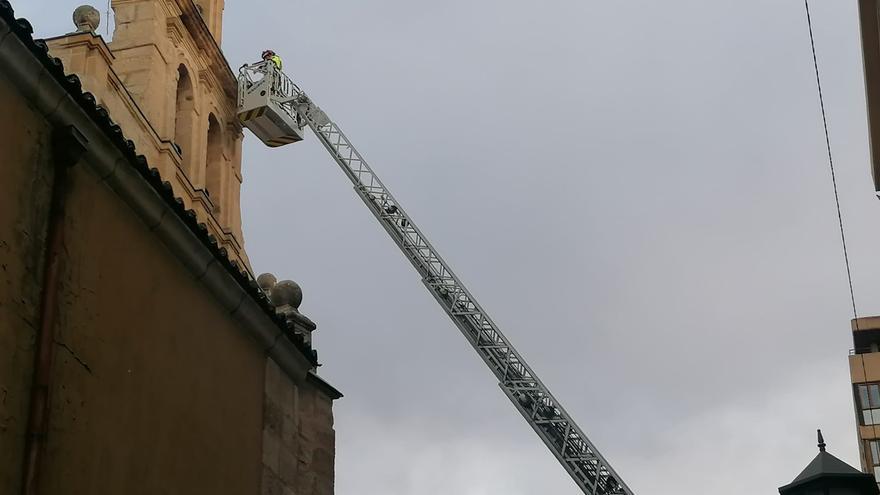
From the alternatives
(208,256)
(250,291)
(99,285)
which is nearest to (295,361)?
(250,291)

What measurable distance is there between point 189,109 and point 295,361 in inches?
632

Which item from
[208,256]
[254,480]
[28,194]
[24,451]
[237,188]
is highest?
[237,188]

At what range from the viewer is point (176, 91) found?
26984mm

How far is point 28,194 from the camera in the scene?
8516 mm

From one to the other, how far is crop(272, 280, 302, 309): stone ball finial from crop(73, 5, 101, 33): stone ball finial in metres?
11.5

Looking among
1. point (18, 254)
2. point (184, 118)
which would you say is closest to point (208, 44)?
point (184, 118)

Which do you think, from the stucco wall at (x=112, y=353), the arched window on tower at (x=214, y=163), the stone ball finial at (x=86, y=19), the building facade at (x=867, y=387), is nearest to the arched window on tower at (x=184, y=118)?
the arched window on tower at (x=214, y=163)

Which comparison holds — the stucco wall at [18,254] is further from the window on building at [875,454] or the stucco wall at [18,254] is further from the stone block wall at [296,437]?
the window on building at [875,454]

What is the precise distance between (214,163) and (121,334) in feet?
64.7

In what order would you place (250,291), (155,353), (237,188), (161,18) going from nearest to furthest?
1. (155,353)
2. (250,291)
3. (161,18)
4. (237,188)

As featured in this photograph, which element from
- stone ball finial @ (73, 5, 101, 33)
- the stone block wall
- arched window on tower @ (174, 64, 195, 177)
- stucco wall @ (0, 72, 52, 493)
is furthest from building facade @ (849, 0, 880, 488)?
stucco wall @ (0, 72, 52, 493)

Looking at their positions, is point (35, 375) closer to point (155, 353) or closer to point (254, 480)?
point (155, 353)

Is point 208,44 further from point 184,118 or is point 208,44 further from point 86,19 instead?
point 86,19

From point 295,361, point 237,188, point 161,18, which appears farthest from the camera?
point 237,188
